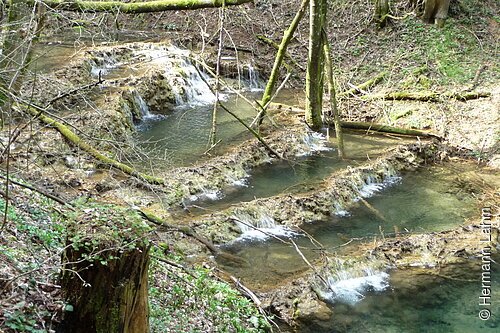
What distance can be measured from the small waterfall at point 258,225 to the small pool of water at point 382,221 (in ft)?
0.57

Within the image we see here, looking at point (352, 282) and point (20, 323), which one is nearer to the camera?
point (20, 323)

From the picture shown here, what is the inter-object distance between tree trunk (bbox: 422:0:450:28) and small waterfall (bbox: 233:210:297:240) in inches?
416

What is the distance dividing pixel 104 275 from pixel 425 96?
433 inches

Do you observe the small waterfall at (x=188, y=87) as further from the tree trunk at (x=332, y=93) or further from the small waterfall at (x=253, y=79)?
the tree trunk at (x=332, y=93)

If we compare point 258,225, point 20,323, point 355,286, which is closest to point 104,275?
point 20,323

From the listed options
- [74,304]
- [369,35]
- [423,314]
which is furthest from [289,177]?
[369,35]

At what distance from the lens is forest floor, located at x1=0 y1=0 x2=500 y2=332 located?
14.0 ft

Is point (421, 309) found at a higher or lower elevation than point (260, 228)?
lower

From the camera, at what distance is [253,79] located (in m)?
16.0

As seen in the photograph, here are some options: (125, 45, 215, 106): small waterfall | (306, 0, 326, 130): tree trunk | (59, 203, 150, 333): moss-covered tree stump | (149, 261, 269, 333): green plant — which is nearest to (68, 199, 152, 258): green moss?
(59, 203, 150, 333): moss-covered tree stump

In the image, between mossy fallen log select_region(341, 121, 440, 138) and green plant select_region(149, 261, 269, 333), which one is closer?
green plant select_region(149, 261, 269, 333)

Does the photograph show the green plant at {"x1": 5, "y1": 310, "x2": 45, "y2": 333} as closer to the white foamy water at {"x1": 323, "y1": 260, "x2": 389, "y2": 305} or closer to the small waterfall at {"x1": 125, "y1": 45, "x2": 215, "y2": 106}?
the white foamy water at {"x1": 323, "y1": 260, "x2": 389, "y2": 305}

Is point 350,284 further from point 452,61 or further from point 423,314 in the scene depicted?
point 452,61

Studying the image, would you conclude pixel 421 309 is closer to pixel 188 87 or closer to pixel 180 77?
pixel 188 87
